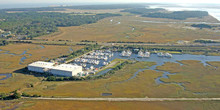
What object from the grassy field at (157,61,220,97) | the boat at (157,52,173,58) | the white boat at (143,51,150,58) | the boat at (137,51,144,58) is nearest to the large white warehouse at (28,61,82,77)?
the grassy field at (157,61,220,97)

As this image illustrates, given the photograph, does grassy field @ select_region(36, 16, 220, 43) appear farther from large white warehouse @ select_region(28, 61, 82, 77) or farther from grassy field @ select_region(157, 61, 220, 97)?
large white warehouse @ select_region(28, 61, 82, 77)

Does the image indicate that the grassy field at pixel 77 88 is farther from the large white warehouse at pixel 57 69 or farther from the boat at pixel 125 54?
the boat at pixel 125 54

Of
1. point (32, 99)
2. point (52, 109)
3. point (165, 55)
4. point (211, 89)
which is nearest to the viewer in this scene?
point (52, 109)

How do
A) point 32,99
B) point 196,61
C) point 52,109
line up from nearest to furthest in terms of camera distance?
point 52,109, point 32,99, point 196,61

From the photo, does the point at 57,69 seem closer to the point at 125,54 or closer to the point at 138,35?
the point at 125,54

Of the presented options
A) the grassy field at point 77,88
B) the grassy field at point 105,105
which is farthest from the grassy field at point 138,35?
the grassy field at point 105,105

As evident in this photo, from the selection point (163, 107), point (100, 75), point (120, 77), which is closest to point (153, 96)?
point (163, 107)

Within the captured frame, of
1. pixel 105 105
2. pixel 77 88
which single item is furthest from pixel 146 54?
pixel 105 105

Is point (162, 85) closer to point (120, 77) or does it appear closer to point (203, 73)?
point (120, 77)
